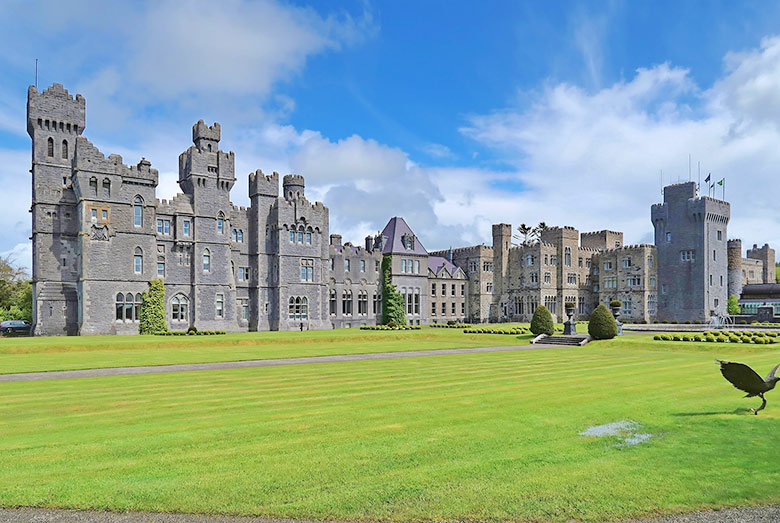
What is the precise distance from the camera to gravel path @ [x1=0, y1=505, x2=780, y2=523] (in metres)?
7.36

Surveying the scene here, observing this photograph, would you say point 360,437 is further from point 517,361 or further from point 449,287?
point 449,287

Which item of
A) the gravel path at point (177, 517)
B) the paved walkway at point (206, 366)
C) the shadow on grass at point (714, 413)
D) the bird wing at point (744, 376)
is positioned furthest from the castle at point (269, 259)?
the bird wing at point (744, 376)

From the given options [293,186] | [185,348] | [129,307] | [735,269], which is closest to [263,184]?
[293,186]

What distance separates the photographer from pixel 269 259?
59.7 meters

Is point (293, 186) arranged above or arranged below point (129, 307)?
above

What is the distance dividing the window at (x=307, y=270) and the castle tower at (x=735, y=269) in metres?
66.9

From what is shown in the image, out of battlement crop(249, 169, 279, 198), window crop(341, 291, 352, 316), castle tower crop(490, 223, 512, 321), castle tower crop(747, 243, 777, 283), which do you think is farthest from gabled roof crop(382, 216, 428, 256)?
castle tower crop(747, 243, 777, 283)

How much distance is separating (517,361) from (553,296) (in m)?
58.3

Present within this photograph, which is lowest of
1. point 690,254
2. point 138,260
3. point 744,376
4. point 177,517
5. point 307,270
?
point 177,517

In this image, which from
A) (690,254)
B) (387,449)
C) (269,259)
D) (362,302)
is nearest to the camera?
(387,449)

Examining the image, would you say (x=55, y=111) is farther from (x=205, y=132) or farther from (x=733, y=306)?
(x=733, y=306)

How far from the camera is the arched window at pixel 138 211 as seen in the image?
4969cm

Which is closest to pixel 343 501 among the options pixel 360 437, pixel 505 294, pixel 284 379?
pixel 360 437

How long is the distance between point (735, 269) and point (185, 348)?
8543 cm
